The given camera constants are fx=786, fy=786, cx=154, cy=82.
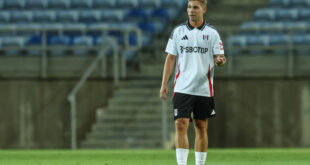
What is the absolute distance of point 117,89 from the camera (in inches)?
634

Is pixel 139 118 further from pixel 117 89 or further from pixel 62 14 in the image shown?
pixel 62 14

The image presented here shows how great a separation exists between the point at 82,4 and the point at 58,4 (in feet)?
2.02

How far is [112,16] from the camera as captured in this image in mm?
18969

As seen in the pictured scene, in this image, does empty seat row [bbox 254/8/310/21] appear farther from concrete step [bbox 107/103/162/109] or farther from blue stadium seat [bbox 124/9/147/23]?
concrete step [bbox 107/103/162/109]

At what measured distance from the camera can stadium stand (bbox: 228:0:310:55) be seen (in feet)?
53.8

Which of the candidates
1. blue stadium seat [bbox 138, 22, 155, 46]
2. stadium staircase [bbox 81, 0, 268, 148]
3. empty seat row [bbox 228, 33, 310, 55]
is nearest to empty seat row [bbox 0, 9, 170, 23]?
blue stadium seat [bbox 138, 22, 155, 46]

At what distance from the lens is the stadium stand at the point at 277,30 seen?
1639 centimetres

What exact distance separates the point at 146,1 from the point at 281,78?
16.4ft

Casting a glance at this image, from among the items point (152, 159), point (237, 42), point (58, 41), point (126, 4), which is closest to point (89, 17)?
point (126, 4)

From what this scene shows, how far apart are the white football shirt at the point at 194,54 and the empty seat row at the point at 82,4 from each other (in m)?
12.0

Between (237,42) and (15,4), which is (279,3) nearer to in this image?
(237,42)

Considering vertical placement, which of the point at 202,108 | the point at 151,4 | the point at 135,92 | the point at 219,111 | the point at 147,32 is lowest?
the point at 219,111

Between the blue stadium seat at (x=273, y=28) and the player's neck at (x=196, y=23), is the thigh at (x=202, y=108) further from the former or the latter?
the blue stadium seat at (x=273, y=28)

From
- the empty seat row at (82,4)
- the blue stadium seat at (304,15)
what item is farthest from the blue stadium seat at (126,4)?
the blue stadium seat at (304,15)
